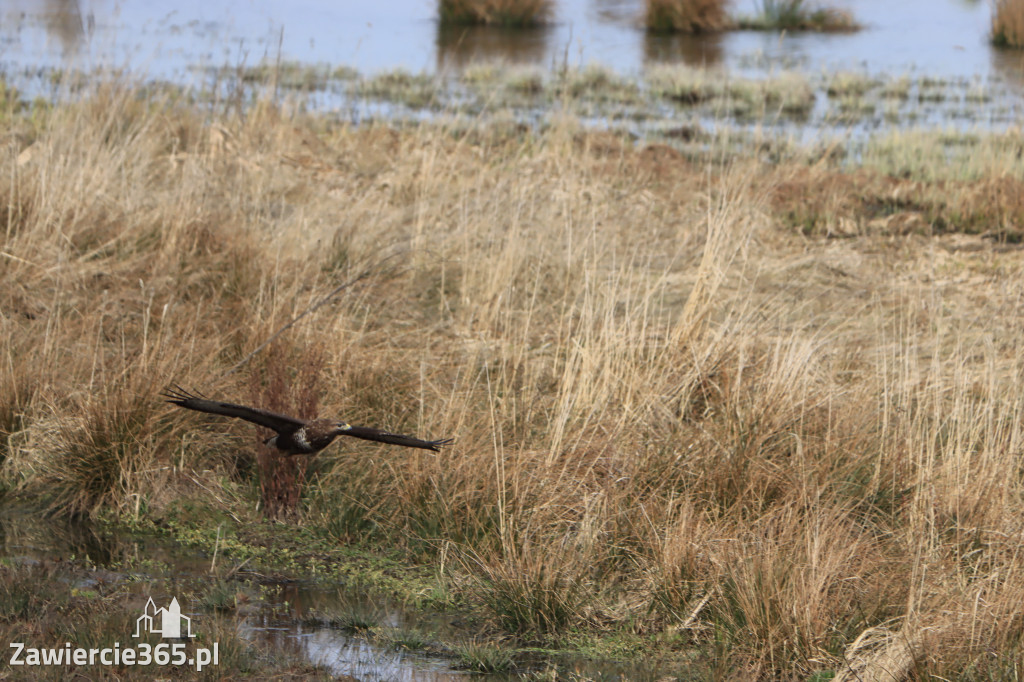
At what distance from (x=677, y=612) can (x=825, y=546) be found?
538 mm

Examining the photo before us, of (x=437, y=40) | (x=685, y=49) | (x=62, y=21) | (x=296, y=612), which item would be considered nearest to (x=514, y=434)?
(x=296, y=612)

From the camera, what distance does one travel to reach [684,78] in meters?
16.0

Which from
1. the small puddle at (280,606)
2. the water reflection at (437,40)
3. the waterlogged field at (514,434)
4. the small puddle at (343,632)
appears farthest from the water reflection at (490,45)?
the small puddle at (343,632)

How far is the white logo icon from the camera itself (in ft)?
11.7

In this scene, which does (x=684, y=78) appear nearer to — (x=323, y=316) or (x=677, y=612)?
(x=323, y=316)

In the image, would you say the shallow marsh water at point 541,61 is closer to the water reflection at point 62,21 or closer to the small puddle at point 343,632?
the water reflection at point 62,21

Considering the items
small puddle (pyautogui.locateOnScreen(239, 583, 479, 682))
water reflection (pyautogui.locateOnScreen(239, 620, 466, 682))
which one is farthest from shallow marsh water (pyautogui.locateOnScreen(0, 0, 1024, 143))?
water reflection (pyautogui.locateOnScreen(239, 620, 466, 682))

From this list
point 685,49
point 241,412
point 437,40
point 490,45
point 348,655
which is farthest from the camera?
point 437,40

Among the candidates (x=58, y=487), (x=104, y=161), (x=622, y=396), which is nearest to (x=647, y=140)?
(x=104, y=161)

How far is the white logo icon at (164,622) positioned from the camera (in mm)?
3562

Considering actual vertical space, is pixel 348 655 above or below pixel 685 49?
below

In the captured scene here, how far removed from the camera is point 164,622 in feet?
11.9

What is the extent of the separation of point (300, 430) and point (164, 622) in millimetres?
756

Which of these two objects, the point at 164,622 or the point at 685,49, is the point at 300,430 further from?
the point at 685,49
